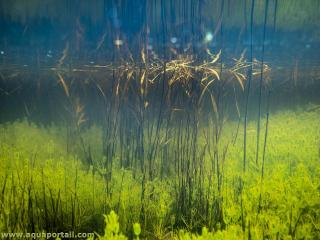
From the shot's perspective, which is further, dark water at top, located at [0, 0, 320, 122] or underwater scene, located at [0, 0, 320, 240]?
dark water at top, located at [0, 0, 320, 122]

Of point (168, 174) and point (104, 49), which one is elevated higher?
point (104, 49)

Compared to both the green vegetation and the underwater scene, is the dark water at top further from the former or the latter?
the green vegetation

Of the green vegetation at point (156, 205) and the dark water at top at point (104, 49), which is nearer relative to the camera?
the green vegetation at point (156, 205)

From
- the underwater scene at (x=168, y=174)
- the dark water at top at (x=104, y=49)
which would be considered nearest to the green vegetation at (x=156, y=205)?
the underwater scene at (x=168, y=174)

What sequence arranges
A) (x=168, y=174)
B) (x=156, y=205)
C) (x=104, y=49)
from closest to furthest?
1. (x=156, y=205)
2. (x=168, y=174)
3. (x=104, y=49)

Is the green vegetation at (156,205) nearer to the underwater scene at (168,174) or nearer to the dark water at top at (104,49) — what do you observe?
the underwater scene at (168,174)

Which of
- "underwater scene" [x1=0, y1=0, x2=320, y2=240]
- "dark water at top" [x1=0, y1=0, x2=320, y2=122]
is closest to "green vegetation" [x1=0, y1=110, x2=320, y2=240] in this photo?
"underwater scene" [x1=0, y1=0, x2=320, y2=240]

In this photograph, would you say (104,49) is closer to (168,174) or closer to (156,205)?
(168,174)

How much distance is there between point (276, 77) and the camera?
11680mm

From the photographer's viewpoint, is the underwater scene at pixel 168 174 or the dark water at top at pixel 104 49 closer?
the underwater scene at pixel 168 174

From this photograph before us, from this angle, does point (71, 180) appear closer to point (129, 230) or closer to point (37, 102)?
point (129, 230)

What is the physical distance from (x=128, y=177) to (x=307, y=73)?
1114cm

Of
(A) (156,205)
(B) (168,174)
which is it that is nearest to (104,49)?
(B) (168,174)

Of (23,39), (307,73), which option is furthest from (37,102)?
(307,73)
